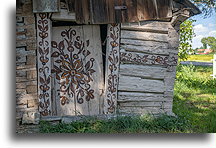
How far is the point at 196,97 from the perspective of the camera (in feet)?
9.49

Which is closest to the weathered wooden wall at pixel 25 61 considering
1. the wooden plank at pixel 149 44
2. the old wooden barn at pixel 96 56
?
the old wooden barn at pixel 96 56

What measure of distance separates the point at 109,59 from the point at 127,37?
0.31 meters

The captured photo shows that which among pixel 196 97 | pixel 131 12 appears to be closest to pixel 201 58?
pixel 196 97

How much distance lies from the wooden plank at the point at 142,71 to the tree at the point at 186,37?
28 cm

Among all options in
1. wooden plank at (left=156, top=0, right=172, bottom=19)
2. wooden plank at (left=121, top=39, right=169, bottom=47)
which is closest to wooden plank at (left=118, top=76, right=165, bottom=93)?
wooden plank at (left=121, top=39, right=169, bottom=47)

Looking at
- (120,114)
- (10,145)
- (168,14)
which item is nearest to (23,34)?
Answer: (10,145)

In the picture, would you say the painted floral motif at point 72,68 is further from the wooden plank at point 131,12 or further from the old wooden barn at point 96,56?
the wooden plank at point 131,12

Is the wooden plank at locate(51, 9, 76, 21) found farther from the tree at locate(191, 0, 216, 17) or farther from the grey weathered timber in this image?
the tree at locate(191, 0, 216, 17)

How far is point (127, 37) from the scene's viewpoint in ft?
9.48

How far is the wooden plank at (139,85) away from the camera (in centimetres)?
292

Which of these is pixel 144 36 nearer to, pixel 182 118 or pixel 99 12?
pixel 99 12

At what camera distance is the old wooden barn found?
2732mm

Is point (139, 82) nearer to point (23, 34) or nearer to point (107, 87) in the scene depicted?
point (107, 87)

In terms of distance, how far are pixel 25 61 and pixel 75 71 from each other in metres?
0.52
